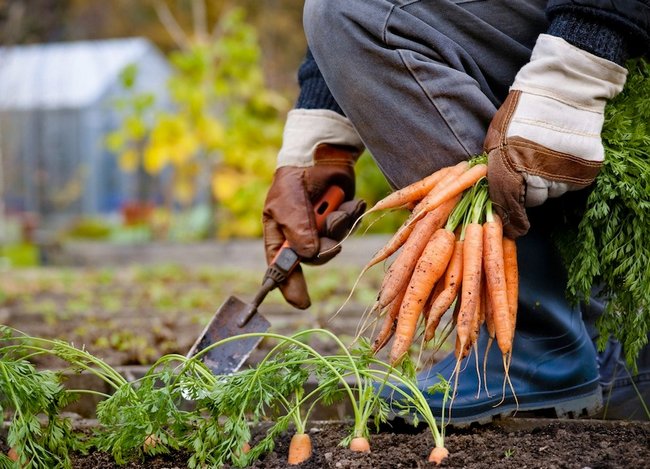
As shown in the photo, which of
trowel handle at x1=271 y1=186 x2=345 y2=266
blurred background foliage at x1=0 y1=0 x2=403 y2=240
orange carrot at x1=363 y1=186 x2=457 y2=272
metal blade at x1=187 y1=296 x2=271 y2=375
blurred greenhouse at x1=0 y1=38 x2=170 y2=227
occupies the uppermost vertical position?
orange carrot at x1=363 y1=186 x2=457 y2=272

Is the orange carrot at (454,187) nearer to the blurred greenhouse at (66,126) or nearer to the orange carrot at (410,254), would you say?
the orange carrot at (410,254)

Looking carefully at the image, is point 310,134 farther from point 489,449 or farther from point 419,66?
point 489,449

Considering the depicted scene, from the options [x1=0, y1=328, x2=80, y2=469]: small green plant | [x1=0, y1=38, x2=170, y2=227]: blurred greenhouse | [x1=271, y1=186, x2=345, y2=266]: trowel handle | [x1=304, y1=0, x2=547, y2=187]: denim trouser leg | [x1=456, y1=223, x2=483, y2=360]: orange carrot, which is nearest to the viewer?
[x1=0, y1=328, x2=80, y2=469]: small green plant

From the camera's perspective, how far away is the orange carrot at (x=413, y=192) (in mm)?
2059

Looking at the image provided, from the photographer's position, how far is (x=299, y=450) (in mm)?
1753

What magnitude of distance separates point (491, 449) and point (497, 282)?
0.36 metres

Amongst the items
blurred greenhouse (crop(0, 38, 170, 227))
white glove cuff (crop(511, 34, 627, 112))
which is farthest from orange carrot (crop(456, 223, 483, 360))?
blurred greenhouse (crop(0, 38, 170, 227))

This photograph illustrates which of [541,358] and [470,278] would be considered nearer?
[470,278]

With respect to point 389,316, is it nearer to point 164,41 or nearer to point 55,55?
point 55,55

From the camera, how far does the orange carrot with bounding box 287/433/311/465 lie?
1751mm

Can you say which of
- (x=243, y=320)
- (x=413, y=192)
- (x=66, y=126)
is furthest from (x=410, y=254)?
(x=66, y=126)

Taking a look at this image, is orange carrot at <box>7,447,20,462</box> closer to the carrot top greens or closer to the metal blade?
the metal blade

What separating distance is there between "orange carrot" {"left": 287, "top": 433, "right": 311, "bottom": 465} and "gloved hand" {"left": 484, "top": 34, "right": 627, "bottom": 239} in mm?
686

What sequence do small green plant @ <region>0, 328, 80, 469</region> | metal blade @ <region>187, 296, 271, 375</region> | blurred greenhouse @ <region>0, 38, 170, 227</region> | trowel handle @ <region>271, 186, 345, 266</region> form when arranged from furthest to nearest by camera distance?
blurred greenhouse @ <region>0, 38, 170, 227</region> → trowel handle @ <region>271, 186, 345, 266</region> → metal blade @ <region>187, 296, 271, 375</region> → small green plant @ <region>0, 328, 80, 469</region>
